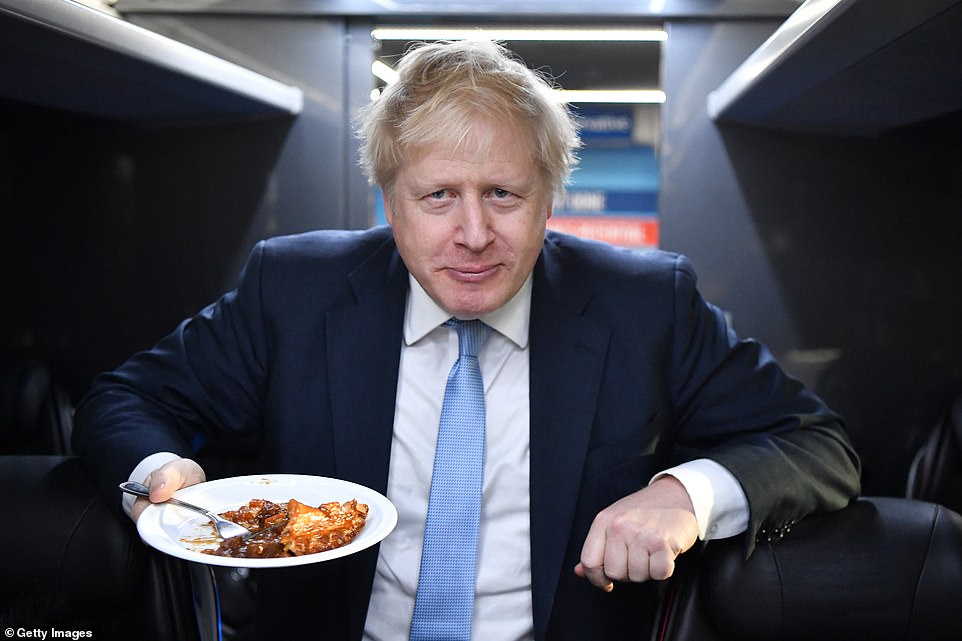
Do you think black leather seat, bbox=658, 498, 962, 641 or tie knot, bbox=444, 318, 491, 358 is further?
tie knot, bbox=444, 318, 491, 358

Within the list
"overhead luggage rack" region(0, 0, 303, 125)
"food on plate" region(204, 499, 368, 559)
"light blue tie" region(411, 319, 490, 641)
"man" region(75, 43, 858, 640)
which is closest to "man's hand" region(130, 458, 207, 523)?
"man" region(75, 43, 858, 640)

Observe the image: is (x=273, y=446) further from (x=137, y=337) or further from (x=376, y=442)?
(x=137, y=337)

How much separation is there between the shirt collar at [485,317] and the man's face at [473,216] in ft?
0.30

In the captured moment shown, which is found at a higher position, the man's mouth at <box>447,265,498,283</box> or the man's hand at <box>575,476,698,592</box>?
the man's mouth at <box>447,265,498,283</box>

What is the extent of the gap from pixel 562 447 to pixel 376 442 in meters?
0.34

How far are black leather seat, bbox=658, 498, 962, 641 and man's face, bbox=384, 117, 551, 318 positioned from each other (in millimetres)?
606

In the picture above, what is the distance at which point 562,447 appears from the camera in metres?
1.58

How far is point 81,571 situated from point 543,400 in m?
0.83

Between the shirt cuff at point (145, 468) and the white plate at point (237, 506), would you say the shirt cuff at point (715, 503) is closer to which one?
the white plate at point (237, 506)

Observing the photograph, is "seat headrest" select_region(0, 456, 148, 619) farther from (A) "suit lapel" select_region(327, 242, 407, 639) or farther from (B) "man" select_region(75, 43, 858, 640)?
(A) "suit lapel" select_region(327, 242, 407, 639)

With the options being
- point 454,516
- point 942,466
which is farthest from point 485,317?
point 942,466

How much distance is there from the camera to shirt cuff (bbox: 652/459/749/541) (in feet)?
4.56

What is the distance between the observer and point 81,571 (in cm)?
139

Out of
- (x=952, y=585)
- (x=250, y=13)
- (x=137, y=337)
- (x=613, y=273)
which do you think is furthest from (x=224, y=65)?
(x=952, y=585)
